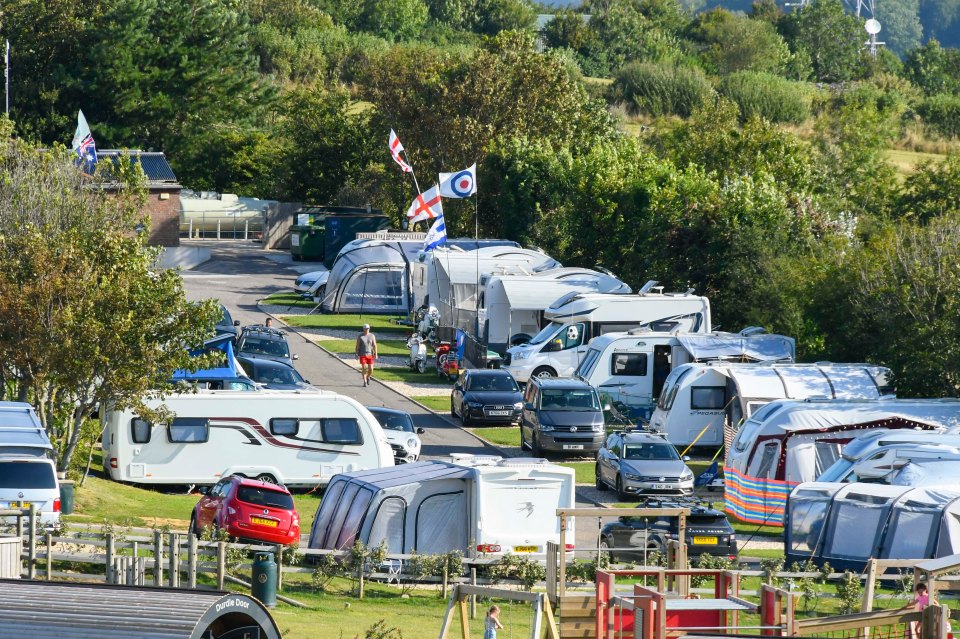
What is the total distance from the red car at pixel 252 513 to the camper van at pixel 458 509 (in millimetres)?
624

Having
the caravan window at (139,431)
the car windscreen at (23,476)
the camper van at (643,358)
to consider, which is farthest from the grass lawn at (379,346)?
the car windscreen at (23,476)

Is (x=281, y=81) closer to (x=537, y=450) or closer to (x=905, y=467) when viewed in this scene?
(x=537, y=450)

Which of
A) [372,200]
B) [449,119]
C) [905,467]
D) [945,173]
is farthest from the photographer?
[372,200]

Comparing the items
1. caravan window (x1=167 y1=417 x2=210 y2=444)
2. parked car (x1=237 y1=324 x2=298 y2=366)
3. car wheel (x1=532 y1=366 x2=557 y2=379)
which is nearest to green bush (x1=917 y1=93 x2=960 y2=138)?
car wheel (x1=532 y1=366 x2=557 y2=379)

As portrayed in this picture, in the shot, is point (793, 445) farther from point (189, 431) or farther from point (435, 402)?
point (435, 402)

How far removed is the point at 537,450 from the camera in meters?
31.6

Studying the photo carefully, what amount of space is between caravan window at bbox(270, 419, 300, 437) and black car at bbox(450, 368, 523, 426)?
715 centimetres

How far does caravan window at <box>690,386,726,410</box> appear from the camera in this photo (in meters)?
32.1

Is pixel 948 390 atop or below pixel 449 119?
below

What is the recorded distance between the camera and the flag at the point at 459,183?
1901 inches

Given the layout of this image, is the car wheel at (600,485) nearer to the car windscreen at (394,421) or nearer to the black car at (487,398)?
the car windscreen at (394,421)

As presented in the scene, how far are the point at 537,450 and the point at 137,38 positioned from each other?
48.1 metres

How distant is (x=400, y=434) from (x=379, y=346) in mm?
15618

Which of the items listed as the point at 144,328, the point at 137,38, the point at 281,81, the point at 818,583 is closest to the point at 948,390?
the point at 818,583
